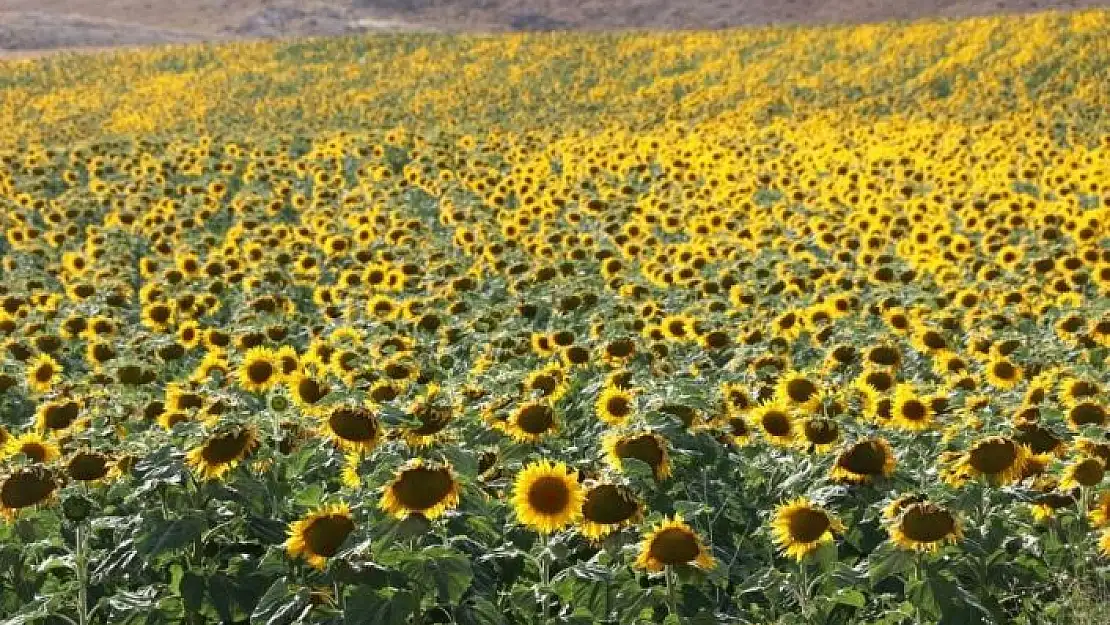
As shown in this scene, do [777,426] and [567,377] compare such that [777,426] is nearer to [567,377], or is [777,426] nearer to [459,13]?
[567,377]

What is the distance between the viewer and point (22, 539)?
153 inches

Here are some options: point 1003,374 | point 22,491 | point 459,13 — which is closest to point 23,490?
point 22,491

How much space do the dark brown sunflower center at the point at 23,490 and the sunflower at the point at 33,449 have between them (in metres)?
1.07

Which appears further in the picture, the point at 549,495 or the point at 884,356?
the point at 884,356

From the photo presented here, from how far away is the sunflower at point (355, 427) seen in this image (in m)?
3.98

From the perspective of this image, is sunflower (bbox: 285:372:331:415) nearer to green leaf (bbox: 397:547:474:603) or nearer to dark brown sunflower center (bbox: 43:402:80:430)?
dark brown sunflower center (bbox: 43:402:80:430)

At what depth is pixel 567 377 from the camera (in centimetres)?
619

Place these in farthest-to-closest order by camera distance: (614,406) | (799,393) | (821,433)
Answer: (799,393) < (614,406) < (821,433)

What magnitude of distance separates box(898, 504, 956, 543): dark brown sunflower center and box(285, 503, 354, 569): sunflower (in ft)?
6.14

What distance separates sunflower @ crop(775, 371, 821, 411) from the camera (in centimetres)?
545

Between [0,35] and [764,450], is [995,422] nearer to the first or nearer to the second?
[764,450]

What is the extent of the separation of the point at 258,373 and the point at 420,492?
9.27 ft

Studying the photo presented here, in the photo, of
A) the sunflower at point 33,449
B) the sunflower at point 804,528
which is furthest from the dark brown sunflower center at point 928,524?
the sunflower at point 33,449

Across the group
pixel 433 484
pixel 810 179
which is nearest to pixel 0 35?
pixel 810 179
